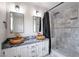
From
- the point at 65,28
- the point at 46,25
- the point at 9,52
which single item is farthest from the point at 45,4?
the point at 9,52

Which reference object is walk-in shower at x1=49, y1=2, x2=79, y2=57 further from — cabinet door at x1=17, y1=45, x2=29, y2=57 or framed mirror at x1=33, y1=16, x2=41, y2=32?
cabinet door at x1=17, y1=45, x2=29, y2=57

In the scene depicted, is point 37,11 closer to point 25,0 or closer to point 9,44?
point 25,0

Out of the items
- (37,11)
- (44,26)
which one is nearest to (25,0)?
(37,11)

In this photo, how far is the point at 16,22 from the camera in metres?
1.55

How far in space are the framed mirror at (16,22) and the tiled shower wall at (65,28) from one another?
405mm

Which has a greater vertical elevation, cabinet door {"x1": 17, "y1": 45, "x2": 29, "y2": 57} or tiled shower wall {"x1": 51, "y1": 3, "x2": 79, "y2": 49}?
tiled shower wall {"x1": 51, "y1": 3, "x2": 79, "y2": 49}

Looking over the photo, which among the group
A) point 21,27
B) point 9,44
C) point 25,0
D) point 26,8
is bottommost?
point 9,44

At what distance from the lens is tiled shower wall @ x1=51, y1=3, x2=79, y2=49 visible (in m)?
1.54

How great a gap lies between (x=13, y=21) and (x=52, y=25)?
20.0 inches

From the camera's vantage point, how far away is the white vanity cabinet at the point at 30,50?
1.51m

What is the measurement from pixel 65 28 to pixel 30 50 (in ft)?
1.75

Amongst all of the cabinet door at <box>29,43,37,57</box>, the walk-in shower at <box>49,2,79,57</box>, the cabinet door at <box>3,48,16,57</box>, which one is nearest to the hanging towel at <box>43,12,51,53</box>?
the walk-in shower at <box>49,2,79,57</box>

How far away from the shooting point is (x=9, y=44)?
1.50 meters

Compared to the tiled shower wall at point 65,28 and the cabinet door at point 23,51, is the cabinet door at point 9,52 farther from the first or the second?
the tiled shower wall at point 65,28
